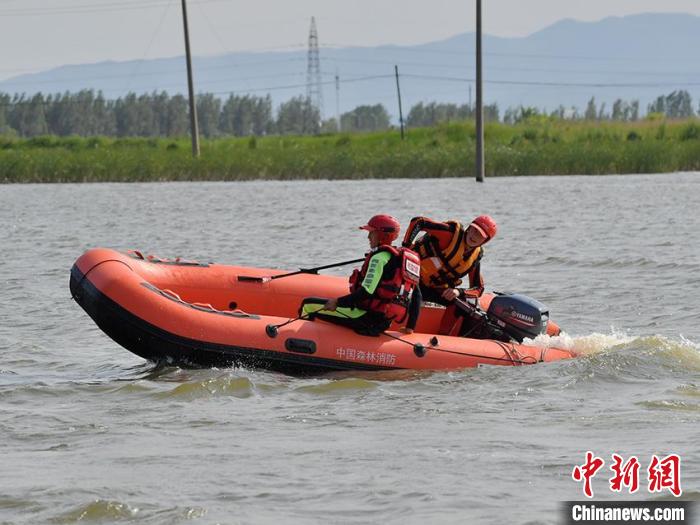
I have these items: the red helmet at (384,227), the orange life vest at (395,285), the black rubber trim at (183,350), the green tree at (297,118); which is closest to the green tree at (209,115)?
the green tree at (297,118)

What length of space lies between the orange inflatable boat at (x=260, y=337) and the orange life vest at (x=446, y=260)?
0.36 meters

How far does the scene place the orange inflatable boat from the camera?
884cm

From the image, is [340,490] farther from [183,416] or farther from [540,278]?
[540,278]

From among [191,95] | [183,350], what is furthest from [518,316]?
[191,95]

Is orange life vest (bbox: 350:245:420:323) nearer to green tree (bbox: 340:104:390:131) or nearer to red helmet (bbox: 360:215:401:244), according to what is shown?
red helmet (bbox: 360:215:401:244)

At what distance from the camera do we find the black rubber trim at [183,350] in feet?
29.0

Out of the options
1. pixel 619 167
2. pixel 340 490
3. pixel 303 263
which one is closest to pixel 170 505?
pixel 340 490

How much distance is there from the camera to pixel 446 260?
9.65 metres

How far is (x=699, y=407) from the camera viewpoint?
7.71 metres

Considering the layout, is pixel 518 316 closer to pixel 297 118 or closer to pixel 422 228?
pixel 422 228

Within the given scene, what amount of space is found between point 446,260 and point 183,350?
1993 mm

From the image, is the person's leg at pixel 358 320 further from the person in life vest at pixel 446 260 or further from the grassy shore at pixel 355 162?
the grassy shore at pixel 355 162

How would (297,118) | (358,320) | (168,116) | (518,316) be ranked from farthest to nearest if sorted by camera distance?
(297,118)
(168,116)
(518,316)
(358,320)

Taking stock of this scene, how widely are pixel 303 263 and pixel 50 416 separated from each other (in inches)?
328
